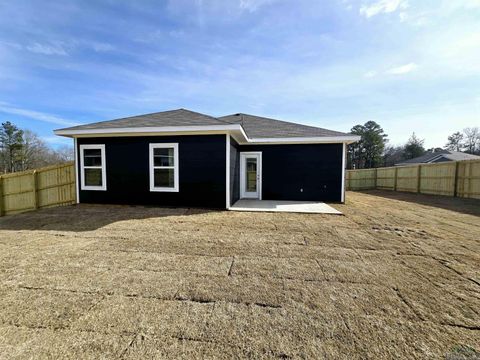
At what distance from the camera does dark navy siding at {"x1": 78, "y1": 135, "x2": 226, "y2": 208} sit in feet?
23.9

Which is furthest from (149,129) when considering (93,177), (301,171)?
(301,171)

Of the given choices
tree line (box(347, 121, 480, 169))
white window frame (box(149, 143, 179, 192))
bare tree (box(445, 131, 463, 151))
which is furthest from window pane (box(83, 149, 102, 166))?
bare tree (box(445, 131, 463, 151))

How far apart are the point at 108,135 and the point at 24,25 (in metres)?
4.97

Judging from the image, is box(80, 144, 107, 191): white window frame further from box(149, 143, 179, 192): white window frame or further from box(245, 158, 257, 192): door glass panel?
box(245, 158, 257, 192): door glass panel

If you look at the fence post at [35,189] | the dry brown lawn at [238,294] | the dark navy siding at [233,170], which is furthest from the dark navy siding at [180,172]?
the dry brown lawn at [238,294]

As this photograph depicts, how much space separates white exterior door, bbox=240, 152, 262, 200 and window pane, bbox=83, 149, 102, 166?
5606mm

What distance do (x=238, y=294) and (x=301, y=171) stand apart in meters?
7.69

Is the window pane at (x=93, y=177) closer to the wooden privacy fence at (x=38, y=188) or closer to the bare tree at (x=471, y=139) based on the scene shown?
the wooden privacy fence at (x=38, y=188)

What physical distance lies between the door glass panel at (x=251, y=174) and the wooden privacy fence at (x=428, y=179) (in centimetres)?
1170

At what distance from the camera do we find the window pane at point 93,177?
26.3 ft

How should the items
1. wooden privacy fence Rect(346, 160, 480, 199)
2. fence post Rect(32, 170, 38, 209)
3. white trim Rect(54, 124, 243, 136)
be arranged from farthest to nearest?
1. wooden privacy fence Rect(346, 160, 480, 199)
2. fence post Rect(32, 170, 38, 209)
3. white trim Rect(54, 124, 243, 136)

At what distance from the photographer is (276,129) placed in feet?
34.1

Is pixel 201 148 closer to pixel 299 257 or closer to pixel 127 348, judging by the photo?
pixel 299 257

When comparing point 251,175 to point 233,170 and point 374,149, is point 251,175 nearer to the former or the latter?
point 233,170
